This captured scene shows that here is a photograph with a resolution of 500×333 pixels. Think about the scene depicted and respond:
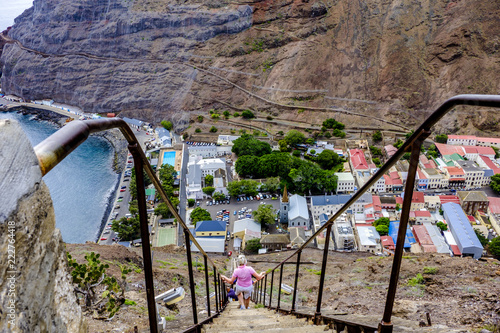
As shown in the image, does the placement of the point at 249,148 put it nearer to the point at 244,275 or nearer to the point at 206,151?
the point at 206,151

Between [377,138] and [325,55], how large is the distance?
410 inches

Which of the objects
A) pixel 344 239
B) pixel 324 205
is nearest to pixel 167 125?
pixel 324 205

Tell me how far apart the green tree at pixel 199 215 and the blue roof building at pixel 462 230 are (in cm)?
1039

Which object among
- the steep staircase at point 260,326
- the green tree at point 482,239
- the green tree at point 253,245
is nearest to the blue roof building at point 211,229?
the green tree at point 253,245

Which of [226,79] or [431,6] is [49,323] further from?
[431,6]

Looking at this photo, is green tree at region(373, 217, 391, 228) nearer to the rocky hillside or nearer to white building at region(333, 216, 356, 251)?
white building at region(333, 216, 356, 251)

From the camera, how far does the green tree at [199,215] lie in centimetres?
1703

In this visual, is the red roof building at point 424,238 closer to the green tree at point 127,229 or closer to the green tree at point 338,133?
→ the green tree at point 127,229

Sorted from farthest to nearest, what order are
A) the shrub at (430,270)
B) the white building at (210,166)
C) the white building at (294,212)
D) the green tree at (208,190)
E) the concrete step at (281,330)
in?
the white building at (210,166)
the green tree at (208,190)
the white building at (294,212)
the shrub at (430,270)
the concrete step at (281,330)

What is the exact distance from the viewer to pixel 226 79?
33469 millimetres

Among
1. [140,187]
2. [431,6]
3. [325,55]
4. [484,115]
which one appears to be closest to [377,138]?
[484,115]

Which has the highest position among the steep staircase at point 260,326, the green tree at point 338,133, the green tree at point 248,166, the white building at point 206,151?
the green tree at point 338,133

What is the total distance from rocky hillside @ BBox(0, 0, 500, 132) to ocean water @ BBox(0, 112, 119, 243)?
7.20 metres

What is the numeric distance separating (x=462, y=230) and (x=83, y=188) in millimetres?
20069
